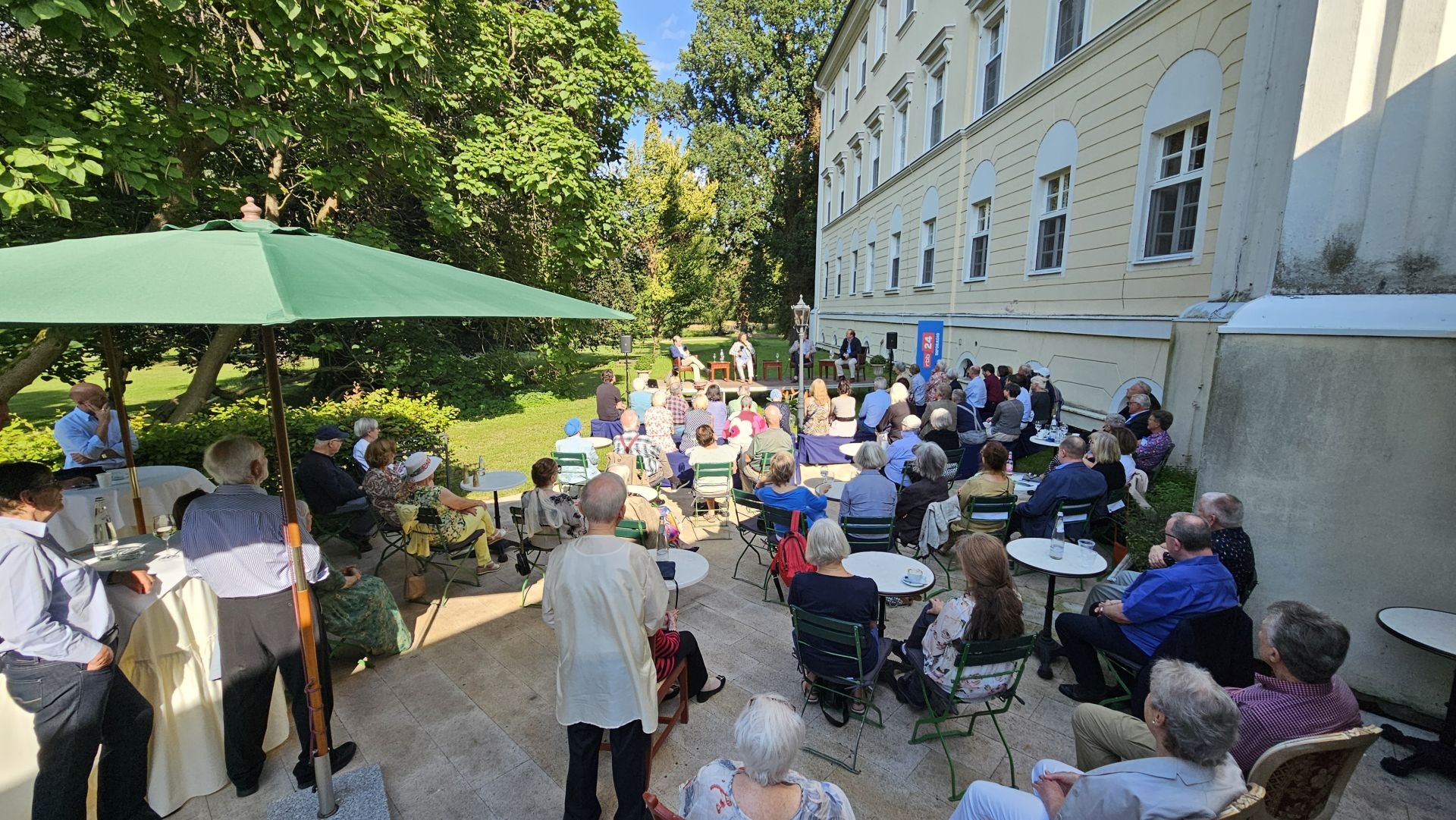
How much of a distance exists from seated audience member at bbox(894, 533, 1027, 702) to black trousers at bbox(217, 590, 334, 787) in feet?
10.8

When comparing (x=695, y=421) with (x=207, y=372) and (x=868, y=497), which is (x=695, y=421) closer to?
(x=868, y=497)

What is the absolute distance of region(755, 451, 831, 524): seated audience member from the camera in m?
5.23

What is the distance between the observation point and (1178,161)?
773cm

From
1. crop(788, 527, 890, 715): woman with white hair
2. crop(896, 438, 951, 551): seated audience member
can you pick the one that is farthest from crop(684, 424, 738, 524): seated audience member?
crop(788, 527, 890, 715): woman with white hair

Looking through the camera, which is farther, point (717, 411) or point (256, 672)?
point (717, 411)

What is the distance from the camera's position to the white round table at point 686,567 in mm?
3968

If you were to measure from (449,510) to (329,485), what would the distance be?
117 cm

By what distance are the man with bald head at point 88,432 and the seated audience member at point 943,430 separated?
8.47 m

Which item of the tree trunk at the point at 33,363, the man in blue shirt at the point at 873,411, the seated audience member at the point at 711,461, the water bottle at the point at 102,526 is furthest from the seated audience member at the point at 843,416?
the tree trunk at the point at 33,363

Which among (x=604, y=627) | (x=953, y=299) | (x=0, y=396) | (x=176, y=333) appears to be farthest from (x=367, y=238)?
(x=953, y=299)

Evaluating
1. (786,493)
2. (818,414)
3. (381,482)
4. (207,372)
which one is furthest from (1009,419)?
(207,372)

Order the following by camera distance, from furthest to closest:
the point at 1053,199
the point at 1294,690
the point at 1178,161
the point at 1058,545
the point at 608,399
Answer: the point at 1053,199
the point at 608,399
the point at 1178,161
the point at 1058,545
the point at 1294,690

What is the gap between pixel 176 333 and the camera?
10.9 metres

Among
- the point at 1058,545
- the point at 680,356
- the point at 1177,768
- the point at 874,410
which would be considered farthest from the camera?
the point at 680,356
